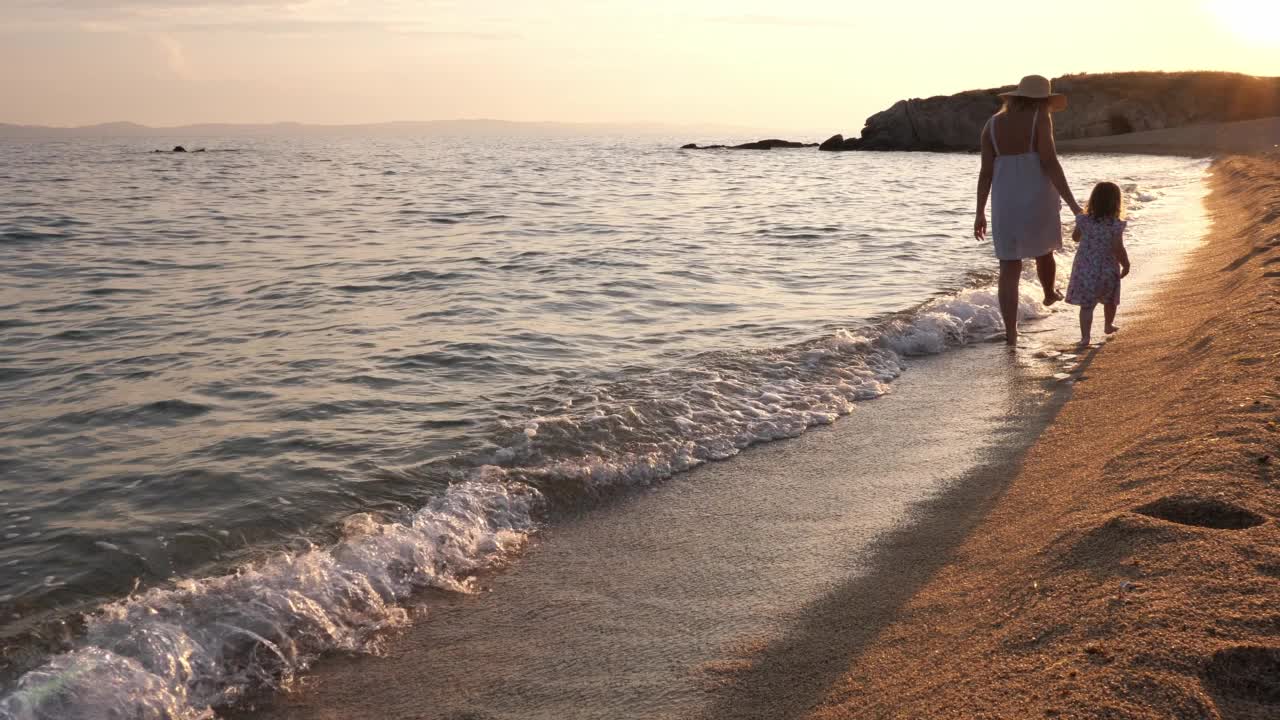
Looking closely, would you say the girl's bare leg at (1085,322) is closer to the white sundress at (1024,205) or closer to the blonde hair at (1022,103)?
the white sundress at (1024,205)

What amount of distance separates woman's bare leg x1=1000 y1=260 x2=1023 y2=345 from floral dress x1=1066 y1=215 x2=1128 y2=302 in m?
0.38

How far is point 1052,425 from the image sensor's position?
16.6 feet

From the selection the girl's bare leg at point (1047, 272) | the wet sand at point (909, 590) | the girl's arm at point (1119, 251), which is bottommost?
the wet sand at point (909, 590)

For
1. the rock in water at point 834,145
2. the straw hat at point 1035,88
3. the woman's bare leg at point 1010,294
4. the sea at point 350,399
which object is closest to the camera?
the sea at point 350,399

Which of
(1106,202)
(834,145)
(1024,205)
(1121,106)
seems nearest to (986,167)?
(1024,205)

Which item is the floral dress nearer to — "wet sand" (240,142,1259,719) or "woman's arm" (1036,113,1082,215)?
"woman's arm" (1036,113,1082,215)

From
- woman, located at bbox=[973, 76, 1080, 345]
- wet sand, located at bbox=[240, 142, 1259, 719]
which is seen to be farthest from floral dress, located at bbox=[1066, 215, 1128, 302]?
wet sand, located at bbox=[240, 142, 1259, 719]

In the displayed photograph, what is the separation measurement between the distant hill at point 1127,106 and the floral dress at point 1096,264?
51875 mm

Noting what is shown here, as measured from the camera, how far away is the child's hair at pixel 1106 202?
6566mm

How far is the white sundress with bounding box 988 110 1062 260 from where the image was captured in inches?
262

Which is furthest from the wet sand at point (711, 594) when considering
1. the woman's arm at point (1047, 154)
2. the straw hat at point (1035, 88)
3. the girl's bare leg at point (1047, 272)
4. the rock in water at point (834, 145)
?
the rock in water at point (834, 145)

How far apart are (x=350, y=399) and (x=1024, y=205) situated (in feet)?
15.3

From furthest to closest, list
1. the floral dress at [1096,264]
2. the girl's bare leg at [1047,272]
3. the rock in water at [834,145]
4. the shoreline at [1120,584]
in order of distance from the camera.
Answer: the rock in water at [834,145], the girl's bare leg at [1047,272], the floral dress at [1096,264], the shoreline at [1120,584]

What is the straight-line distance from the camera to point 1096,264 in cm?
664
